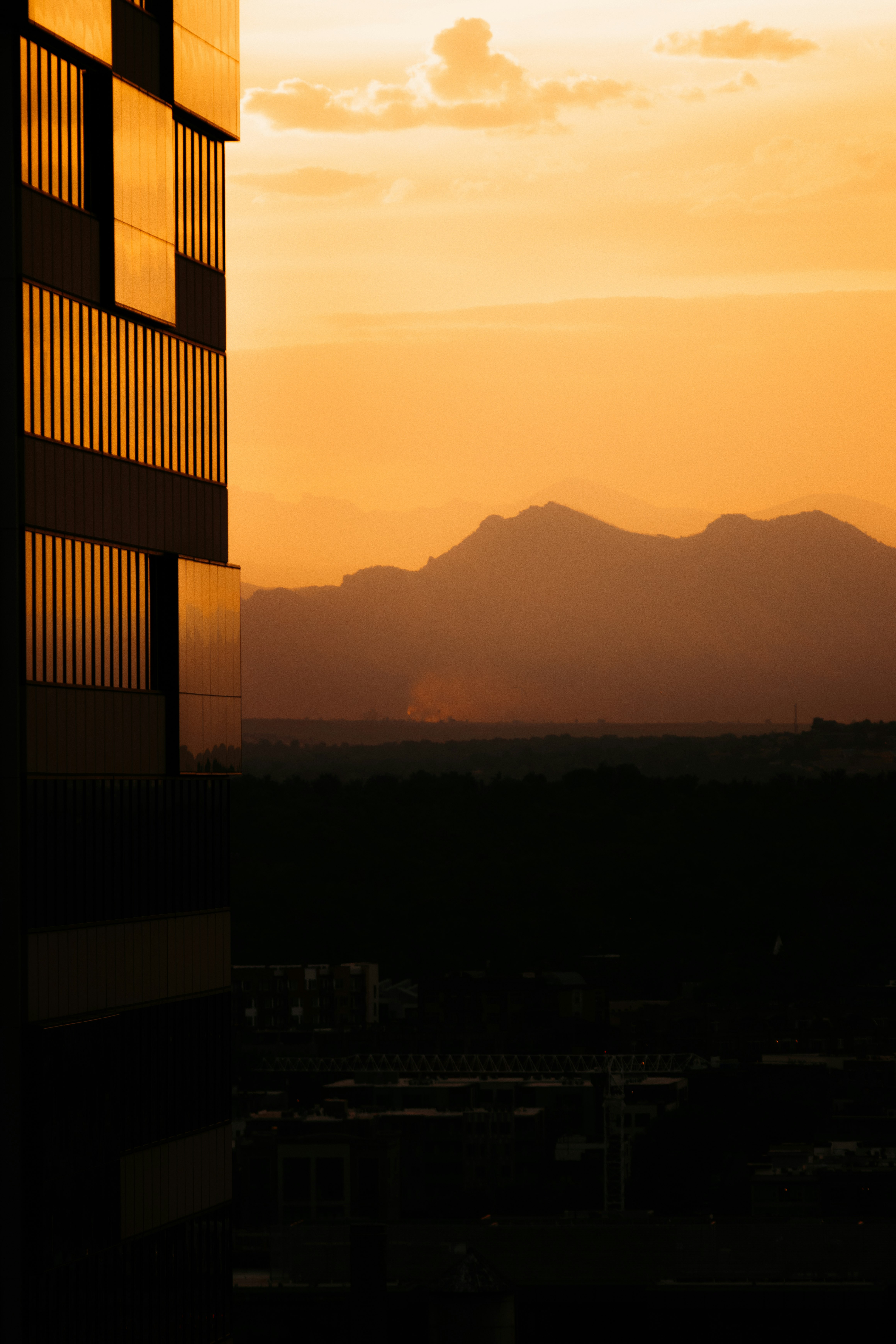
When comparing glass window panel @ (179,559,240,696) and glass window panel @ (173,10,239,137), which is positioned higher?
glass window panel @ (173,10,239,137)

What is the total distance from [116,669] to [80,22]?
14.0m

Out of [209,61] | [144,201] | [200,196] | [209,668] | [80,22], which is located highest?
[209,61]

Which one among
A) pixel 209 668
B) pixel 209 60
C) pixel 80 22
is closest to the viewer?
pixel 80 22

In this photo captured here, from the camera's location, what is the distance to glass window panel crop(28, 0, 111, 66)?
1775 inches

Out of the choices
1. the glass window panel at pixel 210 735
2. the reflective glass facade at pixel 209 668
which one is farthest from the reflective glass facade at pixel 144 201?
the glass window panel at pixel 210 735

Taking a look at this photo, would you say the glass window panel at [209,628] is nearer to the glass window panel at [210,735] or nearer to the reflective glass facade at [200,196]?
the glass window panel at [210,735]

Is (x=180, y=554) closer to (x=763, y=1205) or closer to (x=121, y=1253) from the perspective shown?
(x=121, y=1253)

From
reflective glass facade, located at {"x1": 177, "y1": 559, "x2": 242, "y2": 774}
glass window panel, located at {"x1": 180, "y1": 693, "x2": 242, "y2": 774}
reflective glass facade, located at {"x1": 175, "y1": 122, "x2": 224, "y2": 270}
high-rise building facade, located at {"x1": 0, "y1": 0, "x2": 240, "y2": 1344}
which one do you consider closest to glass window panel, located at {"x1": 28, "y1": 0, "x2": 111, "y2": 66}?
high-rise building facade, located at {"x1": 0, "y1": 0, "x2": 240, "y2": 1344}

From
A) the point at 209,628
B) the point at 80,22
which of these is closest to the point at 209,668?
the point at 209,628

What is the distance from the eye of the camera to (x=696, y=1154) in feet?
528

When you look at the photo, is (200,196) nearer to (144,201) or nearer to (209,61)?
(209,61)

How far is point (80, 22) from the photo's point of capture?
1841 inches

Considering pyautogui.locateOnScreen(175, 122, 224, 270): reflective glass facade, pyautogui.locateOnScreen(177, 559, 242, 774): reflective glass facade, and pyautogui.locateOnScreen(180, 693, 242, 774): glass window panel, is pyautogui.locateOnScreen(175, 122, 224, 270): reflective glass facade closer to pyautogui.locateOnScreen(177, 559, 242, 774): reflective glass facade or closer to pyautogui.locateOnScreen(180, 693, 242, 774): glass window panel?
pyautogui.locateOnScreen(177, 559, 242, 774): reflective glass facade

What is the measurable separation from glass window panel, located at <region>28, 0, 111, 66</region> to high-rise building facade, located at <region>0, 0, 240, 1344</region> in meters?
0.07
